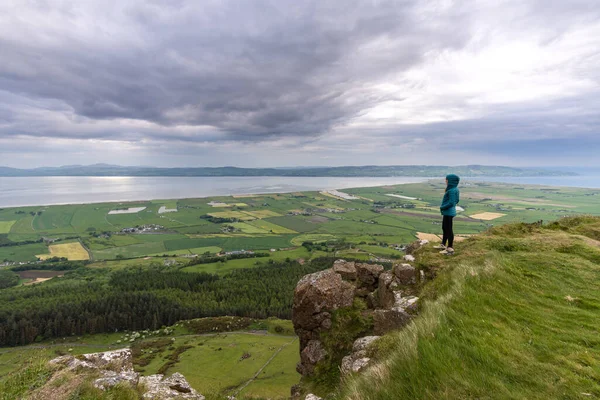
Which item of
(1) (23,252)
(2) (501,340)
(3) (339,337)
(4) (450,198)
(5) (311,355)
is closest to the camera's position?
(2) (501,340)

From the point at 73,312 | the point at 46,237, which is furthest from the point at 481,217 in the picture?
the point at 46,237

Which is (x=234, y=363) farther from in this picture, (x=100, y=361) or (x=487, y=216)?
(x=487, y=216)

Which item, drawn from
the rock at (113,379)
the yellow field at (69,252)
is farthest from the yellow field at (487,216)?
the yellow field at (69,252)

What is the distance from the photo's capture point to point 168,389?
10172 mm

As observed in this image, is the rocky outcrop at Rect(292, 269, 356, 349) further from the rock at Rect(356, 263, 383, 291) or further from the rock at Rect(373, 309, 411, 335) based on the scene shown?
the rock at Rect(373, 309, 411, 335)

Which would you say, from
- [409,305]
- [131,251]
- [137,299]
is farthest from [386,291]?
[131,251]

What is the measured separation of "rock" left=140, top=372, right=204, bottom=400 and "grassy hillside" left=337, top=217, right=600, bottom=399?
6.38 m

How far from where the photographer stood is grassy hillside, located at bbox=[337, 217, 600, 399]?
5.45 m

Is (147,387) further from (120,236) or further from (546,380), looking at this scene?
(120,236)

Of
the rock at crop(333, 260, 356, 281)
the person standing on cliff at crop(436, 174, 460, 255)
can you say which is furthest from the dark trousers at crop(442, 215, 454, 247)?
the rock at crop(333, 260, 356, 281)

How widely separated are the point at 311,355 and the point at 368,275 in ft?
23.2

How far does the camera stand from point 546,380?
17.7 feet

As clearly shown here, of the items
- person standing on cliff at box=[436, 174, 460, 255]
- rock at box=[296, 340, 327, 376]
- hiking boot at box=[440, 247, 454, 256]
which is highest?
person standing on cliff at box=[436, 174, 460, 255]

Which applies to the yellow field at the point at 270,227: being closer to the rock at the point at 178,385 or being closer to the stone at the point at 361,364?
the rock at the point at 178,385
